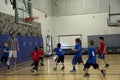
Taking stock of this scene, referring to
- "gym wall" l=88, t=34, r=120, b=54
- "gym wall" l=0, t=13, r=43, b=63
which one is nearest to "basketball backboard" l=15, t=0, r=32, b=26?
"gym wall" l=0, t=13, r=43, b=63

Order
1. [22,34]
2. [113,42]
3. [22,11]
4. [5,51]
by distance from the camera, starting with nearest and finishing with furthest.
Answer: [22,11] → [5,51] → [22,34] → [113,42]

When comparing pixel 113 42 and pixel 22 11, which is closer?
pixel 22 11

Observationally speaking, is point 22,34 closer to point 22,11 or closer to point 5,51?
point 5,51

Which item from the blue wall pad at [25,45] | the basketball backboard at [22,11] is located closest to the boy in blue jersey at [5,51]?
the blue wall pad at [25,45]

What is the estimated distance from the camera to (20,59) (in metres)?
15.2

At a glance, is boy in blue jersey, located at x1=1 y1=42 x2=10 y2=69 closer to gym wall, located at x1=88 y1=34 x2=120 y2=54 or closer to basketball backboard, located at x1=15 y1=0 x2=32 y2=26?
basketball backboard, located at x1=15 y1=0 x2=32 y2=26

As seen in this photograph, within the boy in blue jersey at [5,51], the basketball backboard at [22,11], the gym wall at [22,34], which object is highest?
the basketball backboard at [22,11]

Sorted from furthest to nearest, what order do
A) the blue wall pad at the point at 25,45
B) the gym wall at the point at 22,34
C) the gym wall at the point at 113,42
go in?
the gym wall at the point at 113,42
the blue wall pad at the point at 25,45
the gym wall at the point at 22,34

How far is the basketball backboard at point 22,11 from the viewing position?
1088 centimetres

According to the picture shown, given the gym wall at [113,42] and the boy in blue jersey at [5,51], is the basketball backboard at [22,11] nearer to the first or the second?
the boy in blue jersey at [5,51]

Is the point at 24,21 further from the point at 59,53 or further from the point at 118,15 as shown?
the point at 118,15

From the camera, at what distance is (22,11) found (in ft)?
37.7

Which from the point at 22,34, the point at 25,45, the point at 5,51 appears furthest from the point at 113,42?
the point at 5,51

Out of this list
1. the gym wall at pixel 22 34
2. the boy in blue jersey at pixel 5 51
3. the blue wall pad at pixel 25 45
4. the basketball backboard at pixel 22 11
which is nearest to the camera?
the basketball backboard at pixel 22 11
